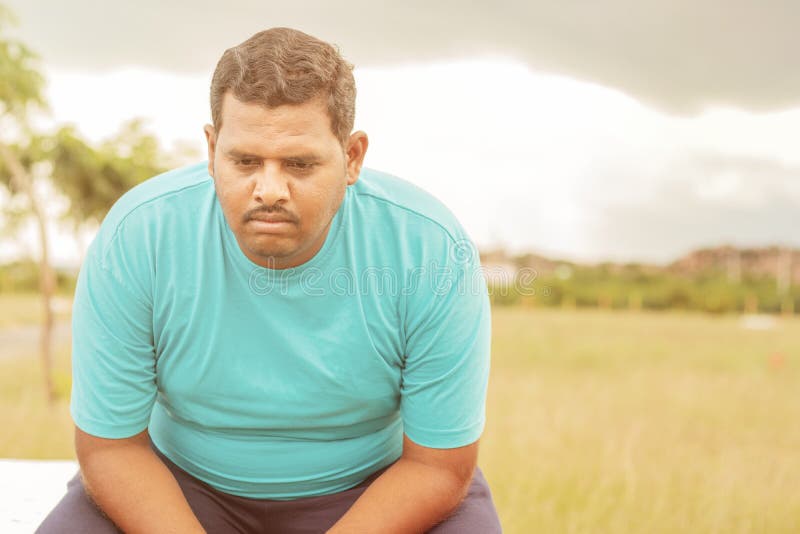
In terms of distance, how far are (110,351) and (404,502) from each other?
2.87ft

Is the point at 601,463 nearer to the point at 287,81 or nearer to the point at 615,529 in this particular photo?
the point at 615,529

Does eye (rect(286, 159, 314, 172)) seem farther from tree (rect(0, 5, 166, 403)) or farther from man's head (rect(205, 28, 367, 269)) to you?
tree (rect(0, 5, 166, 403))

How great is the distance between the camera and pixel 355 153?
1.98m

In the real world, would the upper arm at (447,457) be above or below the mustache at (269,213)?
below

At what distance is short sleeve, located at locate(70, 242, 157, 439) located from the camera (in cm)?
195

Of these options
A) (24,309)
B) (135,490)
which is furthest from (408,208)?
(24,309)

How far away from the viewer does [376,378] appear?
2.04 meters

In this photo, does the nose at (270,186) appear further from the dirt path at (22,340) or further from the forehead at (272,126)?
the dirt path at (22,340)

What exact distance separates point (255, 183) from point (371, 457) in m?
0.89

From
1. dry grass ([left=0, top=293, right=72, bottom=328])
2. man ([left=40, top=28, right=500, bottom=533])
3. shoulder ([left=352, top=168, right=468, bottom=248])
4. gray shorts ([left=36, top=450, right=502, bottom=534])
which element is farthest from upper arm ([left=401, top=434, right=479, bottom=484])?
dry grass ([left=0, top=293, right=72, bottom=328])

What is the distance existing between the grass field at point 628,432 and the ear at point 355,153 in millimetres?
2343

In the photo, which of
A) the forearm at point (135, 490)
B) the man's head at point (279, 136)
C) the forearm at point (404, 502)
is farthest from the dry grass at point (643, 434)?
the man's head at point (279, 136)

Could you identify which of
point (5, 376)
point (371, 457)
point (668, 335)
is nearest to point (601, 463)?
point (371, 457)

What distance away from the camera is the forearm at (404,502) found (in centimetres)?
193
